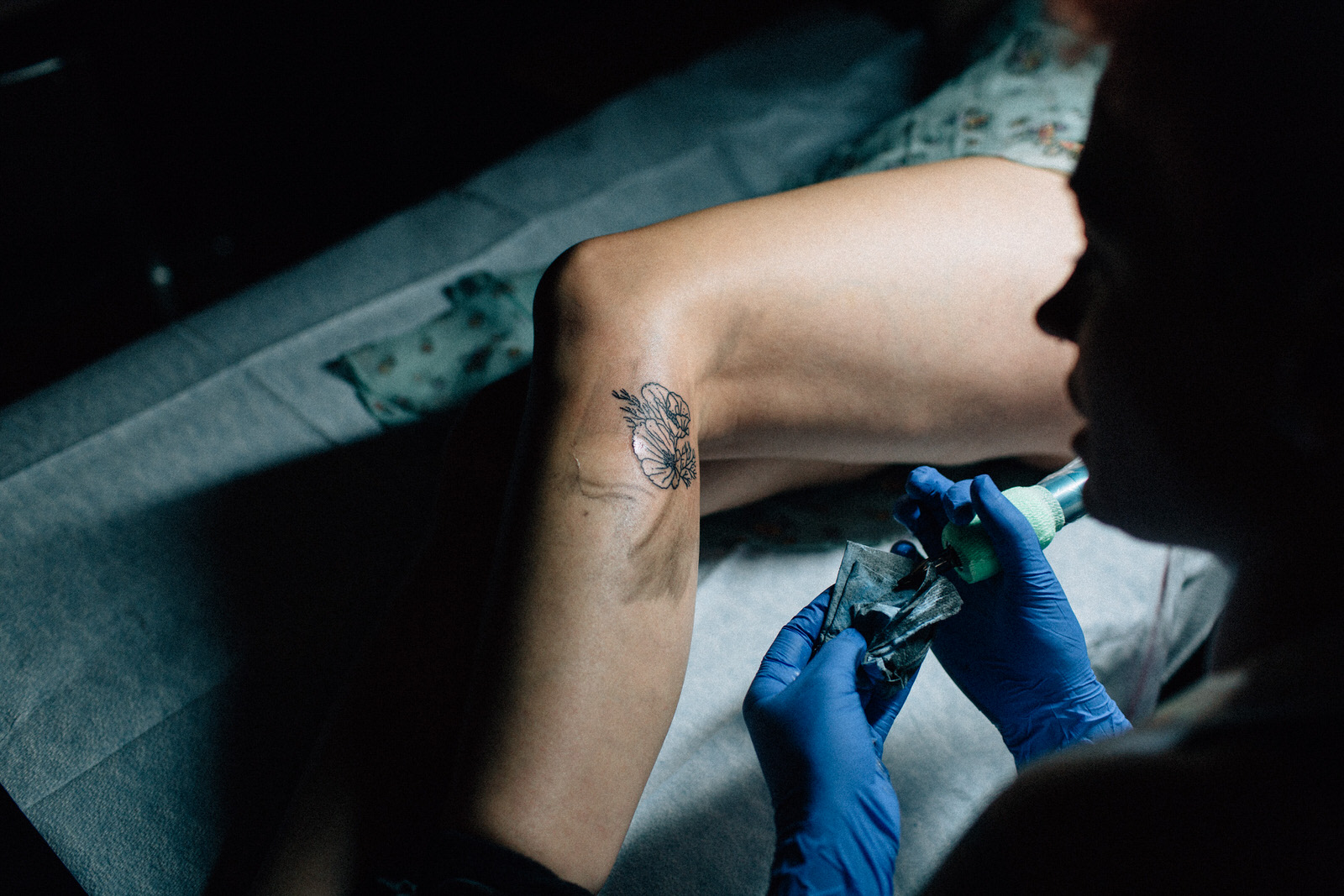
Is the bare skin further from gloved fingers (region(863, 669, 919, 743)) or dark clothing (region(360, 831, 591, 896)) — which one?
gloved fingers (region(863, 669, 919, 743))

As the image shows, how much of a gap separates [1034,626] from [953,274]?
1.16ft

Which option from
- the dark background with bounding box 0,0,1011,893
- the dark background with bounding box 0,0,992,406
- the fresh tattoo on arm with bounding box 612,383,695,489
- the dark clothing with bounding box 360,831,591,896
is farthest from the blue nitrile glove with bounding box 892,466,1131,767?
the dark background with bounding box 0,0,992,406

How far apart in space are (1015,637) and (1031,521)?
0.41 ft

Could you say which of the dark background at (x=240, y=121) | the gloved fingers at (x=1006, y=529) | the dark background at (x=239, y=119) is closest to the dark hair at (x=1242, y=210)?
the gloved fingers at (x=1006, y=529)

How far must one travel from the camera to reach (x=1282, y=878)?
0.40 meters

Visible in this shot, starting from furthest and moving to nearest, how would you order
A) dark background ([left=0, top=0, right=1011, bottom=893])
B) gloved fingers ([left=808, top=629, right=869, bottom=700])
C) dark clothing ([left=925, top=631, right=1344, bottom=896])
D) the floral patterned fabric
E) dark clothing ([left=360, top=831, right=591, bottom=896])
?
dark background ([left=0, top=0, right=1011, bottom=893]) → the floral patterned fabric → gloved fingers ([left=808, top=629, right=869, bottom=700]) → dark clothing ([left=360, top=831, right=591, bottom=896]) → dark clothing ([left=925, top=631, right=1344, bottom=896])

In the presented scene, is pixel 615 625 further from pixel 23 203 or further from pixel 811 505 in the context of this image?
pixel 23 203

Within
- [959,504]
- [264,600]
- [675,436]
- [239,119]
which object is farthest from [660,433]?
[239,119]

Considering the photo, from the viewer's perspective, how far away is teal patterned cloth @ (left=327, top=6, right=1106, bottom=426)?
1146 millimetres

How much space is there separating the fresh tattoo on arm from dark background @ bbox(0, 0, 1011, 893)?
1.22 m

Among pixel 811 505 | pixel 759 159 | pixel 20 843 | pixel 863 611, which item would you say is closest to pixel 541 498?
pixel 863 611

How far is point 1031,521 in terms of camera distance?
2.54ft

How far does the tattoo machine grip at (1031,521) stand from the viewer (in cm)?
78

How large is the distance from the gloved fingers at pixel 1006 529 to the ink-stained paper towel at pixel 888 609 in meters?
0.06
